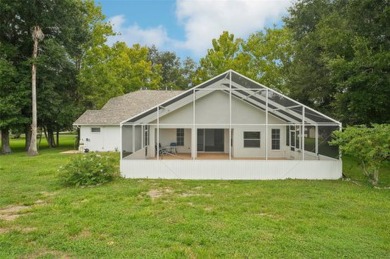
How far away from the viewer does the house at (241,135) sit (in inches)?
448

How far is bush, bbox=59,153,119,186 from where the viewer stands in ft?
34.0

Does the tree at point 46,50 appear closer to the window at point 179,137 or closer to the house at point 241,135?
the window at point 179,137

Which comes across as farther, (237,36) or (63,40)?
(237,36)

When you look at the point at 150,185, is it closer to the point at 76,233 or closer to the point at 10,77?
the point at 76,233

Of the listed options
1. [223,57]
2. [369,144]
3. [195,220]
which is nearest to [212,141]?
[369,144]

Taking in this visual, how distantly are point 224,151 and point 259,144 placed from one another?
99.2 inches

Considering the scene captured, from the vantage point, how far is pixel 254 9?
1980 centimetres

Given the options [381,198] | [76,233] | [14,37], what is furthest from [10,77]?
[381,198]

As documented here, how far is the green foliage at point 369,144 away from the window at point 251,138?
18.6ft

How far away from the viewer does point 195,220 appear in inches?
254

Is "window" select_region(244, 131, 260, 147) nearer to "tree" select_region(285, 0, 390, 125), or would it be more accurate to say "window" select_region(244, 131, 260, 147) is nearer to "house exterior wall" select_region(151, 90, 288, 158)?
"house exterior wall" select_region(151, 90, 288, 158)

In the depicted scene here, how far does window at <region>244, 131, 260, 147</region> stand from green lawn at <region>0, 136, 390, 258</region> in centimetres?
560

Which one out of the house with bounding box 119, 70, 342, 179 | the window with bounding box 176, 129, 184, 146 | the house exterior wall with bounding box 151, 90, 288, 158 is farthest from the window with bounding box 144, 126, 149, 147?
the window with bounding box 176, 129, 184, 146

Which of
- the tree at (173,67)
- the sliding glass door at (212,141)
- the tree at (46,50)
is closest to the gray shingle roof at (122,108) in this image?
the tree at (46,50)
